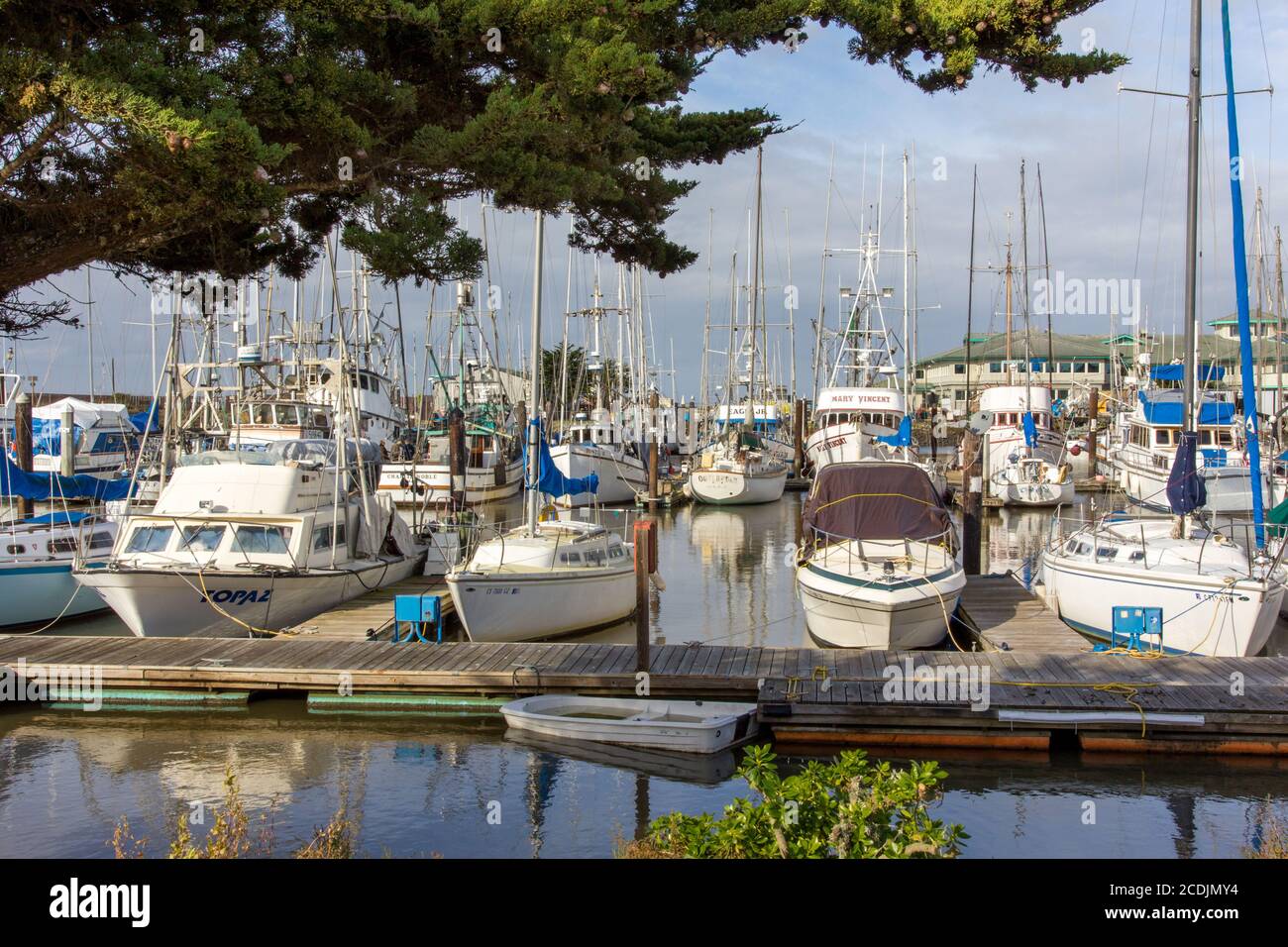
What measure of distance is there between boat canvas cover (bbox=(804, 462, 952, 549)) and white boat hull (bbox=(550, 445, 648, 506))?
81.7 feet

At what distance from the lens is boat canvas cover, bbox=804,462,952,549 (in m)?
18.5

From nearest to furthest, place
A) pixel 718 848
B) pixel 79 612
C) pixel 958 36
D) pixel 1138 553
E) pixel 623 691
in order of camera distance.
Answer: pixel 718 848, pixel 958 36, pixel 623 691, pixel 1138 553, pixel 79 612

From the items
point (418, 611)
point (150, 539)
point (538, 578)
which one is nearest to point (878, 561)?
point (538, 578)

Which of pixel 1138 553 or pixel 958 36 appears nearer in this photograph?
pixel 958 36

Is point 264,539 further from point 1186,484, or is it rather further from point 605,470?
point 605,470

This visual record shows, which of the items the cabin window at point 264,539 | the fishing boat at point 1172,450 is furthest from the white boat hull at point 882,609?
the fishing boat at point 1172,450

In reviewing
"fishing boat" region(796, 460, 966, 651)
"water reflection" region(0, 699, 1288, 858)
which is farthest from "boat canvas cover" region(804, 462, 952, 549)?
"water reflection" region(0, 699, 1288, 858)

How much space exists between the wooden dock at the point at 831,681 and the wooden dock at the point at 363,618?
1035 millimetres

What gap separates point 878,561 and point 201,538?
11573 millimetres

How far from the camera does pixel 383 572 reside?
71.8ft
